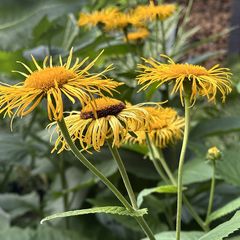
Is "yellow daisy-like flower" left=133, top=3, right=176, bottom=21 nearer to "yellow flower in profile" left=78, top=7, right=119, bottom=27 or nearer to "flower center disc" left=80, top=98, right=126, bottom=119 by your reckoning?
"yellow flower in profile" left=78, top=7, right=119, bottom=27

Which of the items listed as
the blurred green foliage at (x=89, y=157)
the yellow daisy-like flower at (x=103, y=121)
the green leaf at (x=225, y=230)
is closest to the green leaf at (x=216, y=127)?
the blurred green foliage at (x=89, y=157)

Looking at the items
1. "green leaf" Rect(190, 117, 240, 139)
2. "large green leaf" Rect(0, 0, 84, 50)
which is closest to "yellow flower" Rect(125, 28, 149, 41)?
"large green leaf" Rect(0, 0, 84, 50)

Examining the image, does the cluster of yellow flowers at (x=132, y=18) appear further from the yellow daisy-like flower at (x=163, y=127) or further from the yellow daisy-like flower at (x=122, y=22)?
the yellow daisy-like flower at (x=163, y=127)

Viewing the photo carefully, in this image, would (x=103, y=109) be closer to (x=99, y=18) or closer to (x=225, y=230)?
(x=225, y=230)

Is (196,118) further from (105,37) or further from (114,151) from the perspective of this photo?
(114,151)

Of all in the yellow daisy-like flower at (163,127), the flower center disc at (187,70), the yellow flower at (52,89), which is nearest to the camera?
the yellow flower at (52,89)

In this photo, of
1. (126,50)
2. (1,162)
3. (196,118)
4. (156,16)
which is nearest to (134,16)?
(156,16)
